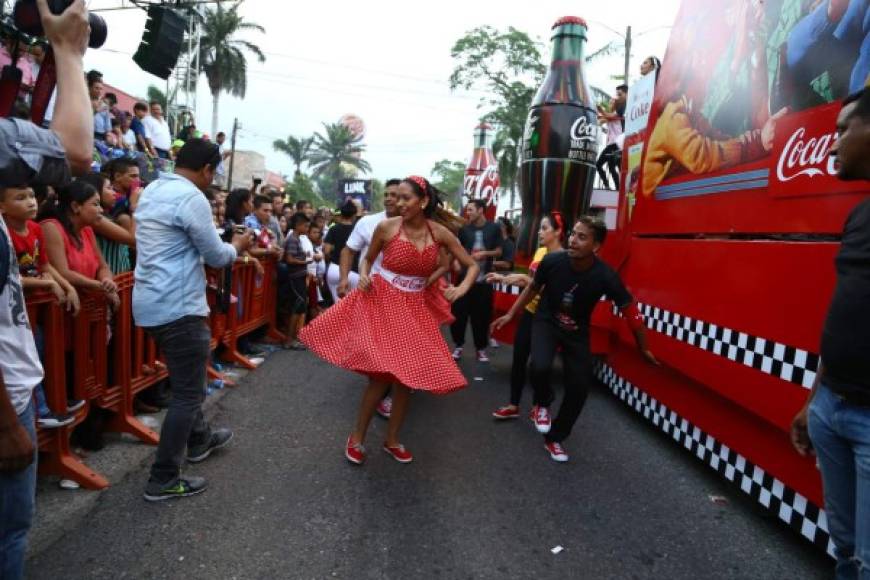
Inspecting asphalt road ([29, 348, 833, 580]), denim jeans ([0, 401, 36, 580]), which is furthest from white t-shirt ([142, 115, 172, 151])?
denim jeans ([0, 401, 36, 580])

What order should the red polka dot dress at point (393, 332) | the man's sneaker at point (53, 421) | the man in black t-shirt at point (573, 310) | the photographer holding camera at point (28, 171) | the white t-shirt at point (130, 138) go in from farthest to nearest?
the white t-shirt at point (130, 138)
the man in black t-shirt at point (573, 310)
the red polka dot dress at point (393, 332)
the man's sneaker at point (53, 421)
the photographer holding camera at point (28, 171)

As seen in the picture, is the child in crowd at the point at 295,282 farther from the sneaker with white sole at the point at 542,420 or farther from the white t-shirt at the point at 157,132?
the white t-shirt at the point at 157,132

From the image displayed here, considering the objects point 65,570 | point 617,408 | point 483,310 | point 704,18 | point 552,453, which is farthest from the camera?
point 483,310

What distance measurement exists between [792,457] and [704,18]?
2.52 meters

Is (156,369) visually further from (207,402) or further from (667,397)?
(667,397)

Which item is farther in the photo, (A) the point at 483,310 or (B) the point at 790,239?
(A) the point at 483,310

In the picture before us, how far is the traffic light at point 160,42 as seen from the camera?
5.73 metres

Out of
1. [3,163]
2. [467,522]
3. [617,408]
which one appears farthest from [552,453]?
[3,163]

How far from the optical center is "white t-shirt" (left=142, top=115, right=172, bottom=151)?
1160cm

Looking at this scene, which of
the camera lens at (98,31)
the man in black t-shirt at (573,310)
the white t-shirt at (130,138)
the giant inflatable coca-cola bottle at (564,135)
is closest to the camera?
the camera lens at (98,31)

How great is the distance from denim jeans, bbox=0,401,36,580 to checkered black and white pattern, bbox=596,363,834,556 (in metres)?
2.65

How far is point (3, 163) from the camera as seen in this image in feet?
4.32

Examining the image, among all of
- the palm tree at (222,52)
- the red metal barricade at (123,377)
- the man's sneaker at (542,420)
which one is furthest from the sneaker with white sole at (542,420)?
the palm tree at (222,52)

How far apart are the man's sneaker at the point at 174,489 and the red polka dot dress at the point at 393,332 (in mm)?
926
